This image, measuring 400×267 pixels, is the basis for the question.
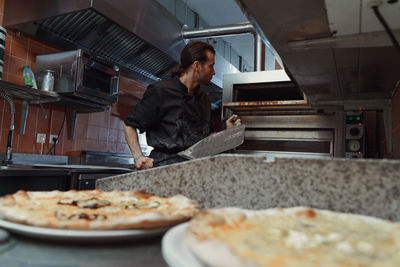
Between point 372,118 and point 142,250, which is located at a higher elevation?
point 372,118

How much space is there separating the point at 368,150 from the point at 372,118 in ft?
1.05

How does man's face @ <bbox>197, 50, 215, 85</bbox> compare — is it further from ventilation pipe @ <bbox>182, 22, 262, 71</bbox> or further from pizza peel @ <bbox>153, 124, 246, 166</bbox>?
ventilation pipe @ <bbox>182, 22, 262, 71</bbox>

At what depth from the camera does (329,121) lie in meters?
2.86

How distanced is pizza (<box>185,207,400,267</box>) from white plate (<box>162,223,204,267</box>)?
1 centimetres

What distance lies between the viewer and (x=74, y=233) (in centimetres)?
52

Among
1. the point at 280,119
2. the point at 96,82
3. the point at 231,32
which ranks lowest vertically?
the point at 280,119

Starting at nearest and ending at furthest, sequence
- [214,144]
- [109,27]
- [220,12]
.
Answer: [214,144] → [109,27] → [220,12]

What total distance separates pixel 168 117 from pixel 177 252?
1801 millimetres

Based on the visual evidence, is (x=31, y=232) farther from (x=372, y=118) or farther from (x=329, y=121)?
(x=372, y=118)

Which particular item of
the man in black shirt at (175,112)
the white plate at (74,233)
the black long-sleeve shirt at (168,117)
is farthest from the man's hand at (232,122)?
the white plate at (74,233)

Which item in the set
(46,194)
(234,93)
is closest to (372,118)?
(234,93)

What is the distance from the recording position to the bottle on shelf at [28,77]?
2.75 meters

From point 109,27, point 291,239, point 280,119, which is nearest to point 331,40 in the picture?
point 291,239

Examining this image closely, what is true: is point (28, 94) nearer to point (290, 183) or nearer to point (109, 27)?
point (109, 27)
